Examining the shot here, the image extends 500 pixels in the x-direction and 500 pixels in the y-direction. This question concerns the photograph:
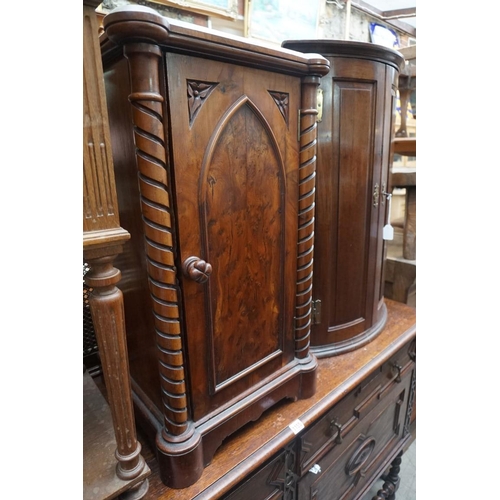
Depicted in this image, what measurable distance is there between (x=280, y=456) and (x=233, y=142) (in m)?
0.79

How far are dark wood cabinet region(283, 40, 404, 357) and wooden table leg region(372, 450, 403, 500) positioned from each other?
0.74 metres

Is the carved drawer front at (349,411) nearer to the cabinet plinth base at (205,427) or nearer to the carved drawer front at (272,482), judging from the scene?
the carved drawer front at (272,482)

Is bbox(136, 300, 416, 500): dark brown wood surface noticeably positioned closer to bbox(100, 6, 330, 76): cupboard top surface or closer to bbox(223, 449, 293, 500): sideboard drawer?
bbox(223, 449, 293, 500): sideboard drawer

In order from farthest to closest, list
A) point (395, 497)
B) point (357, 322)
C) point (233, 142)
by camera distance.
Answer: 1. point (395, 497)
2. point (357, 322)
3. point (233, 142)

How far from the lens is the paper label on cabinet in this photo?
2.86 feet

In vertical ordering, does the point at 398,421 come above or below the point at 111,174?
below

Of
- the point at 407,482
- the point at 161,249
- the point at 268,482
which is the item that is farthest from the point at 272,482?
the point at 407,482

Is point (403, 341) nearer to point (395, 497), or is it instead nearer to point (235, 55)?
point (395, 497)

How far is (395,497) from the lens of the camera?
1.67 m

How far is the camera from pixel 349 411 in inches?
43.9

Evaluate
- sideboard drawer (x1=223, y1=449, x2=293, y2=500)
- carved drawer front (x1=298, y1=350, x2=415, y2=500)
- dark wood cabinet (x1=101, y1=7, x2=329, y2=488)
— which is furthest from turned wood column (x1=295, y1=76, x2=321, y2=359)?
carved drawer front (x1=298, y1=350, x2=415, y2=500)

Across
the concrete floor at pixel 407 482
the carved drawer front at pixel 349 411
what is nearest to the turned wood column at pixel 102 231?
the carved drawer front at pixel 349 411

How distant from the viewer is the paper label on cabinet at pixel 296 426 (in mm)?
872
